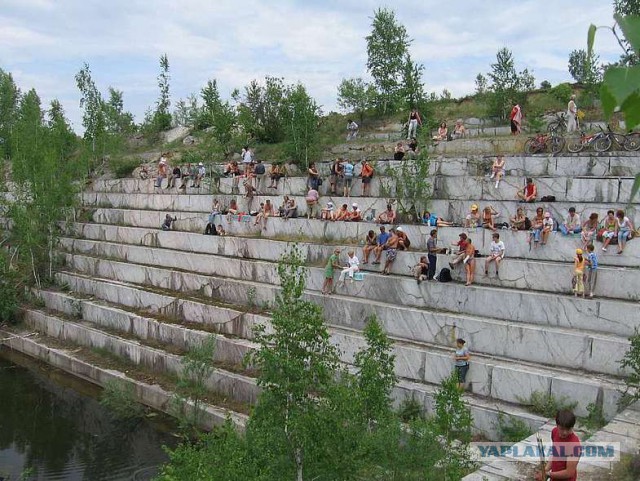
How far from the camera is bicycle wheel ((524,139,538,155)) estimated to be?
1619cm

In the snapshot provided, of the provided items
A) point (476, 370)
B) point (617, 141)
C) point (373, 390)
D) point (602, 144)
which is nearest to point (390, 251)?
point (476, 370)

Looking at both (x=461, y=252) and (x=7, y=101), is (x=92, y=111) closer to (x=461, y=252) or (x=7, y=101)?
(x=7, y=101)

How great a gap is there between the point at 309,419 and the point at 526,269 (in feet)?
25.2

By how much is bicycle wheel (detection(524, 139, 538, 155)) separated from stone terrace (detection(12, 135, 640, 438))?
91cm

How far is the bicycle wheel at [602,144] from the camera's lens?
14766 millimetres

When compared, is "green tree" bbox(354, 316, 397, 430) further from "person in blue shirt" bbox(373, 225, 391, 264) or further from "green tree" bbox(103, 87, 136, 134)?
"green tree" bbox(103, 87, 136, 134)

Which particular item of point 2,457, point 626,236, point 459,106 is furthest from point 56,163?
point 626,236

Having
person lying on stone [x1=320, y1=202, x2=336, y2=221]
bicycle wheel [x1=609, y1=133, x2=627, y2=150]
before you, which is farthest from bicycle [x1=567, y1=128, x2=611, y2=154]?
person lying on stone [x1=320, y1=202, x2=336, y2=221]

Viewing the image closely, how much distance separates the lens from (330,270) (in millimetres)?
13875

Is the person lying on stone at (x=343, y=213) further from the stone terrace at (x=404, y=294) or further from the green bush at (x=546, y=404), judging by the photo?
the green bush at (x=546, y=404)

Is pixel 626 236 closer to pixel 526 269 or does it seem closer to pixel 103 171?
pixel 526 269

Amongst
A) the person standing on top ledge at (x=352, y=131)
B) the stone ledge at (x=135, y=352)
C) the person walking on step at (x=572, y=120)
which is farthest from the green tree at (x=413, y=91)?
the stone ledge at (x=135, y=352)

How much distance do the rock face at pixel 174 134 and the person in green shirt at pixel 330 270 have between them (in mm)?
22163

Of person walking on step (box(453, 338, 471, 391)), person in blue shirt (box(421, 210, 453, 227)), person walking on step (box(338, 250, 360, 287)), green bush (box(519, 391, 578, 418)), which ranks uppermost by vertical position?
person in blue shirt (box(421, 210, 453, 227))
